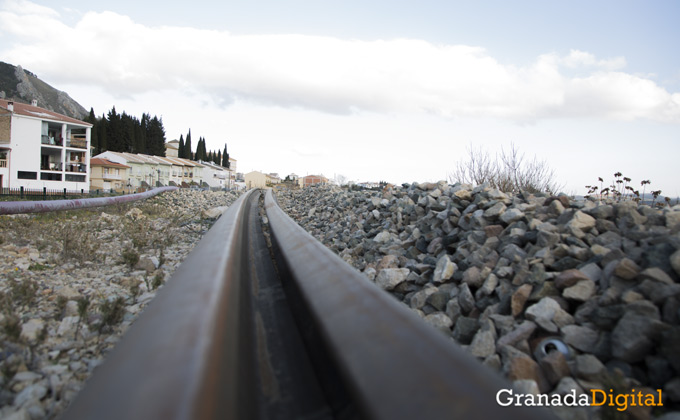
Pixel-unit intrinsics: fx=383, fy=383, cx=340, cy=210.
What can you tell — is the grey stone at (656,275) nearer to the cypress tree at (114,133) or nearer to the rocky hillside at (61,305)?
the rocky hillside at (61,305)

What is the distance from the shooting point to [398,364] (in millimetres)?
1097

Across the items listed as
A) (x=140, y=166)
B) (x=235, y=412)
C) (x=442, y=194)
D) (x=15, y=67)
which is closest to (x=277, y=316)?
(x=235, y=412)

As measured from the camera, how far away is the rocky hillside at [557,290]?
1.76m

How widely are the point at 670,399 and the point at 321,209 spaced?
8512mm

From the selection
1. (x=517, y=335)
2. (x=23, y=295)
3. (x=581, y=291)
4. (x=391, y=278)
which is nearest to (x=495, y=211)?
(x=391, y=278)

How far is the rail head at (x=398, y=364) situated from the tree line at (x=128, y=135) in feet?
234

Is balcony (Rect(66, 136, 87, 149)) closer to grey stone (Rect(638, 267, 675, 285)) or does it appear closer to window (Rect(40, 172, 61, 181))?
window (Rect(40, 172, 61, 181))

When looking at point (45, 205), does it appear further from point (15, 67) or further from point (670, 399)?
point (15, 67)

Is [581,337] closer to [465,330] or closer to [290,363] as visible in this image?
[465,330]

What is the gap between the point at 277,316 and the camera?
7.54 ft

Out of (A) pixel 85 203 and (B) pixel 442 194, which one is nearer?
(B) pixel 442 194

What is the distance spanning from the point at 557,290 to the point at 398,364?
5.73 feet

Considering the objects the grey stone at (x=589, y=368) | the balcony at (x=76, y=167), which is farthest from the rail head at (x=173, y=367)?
the balcony at (x=76, y=167)

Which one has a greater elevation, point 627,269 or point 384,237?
point 627,269
